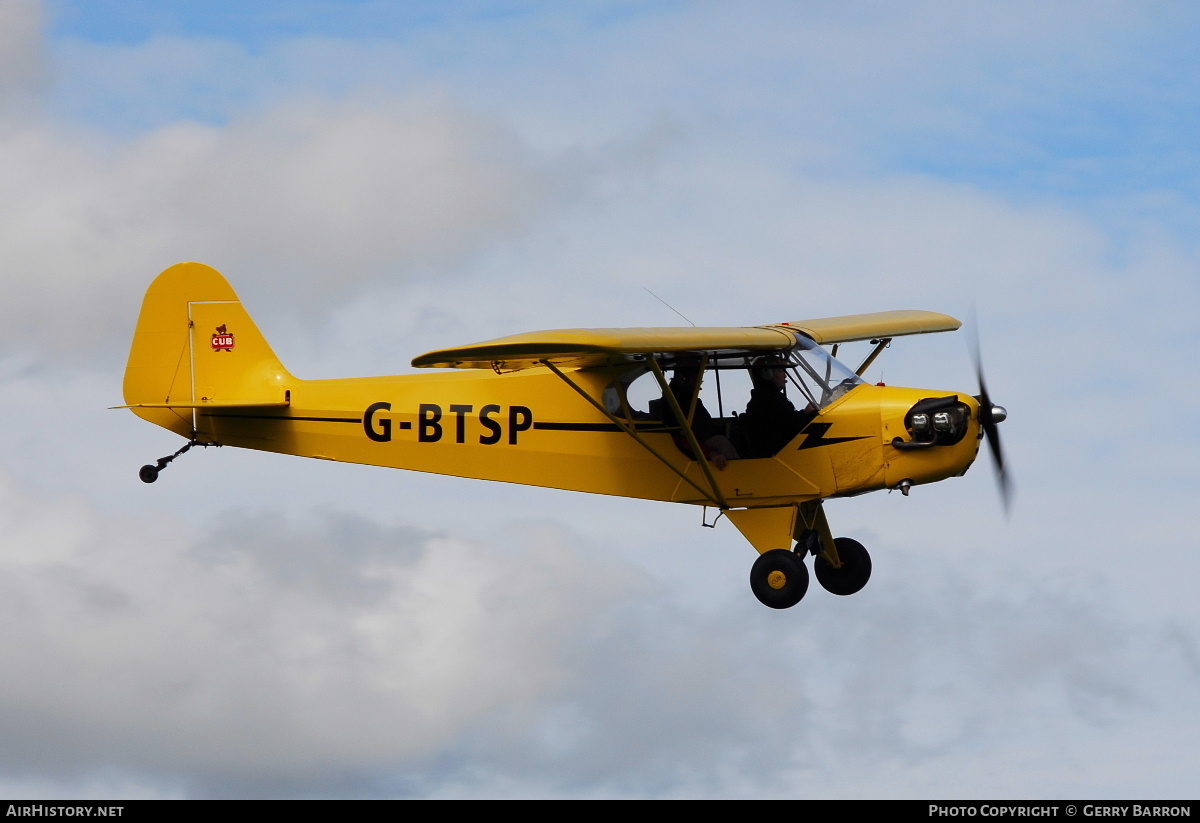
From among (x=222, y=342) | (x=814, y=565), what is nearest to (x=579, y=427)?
(x=814, y=565)

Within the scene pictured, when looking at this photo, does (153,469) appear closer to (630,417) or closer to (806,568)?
(630,417)

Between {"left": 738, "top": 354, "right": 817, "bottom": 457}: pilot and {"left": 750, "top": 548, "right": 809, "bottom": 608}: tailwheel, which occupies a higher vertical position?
{"left": 738, "top": 354, "right": 817, "bottom": 457}: pilot

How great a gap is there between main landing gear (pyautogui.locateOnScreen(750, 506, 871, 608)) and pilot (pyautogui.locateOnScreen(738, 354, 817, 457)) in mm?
906

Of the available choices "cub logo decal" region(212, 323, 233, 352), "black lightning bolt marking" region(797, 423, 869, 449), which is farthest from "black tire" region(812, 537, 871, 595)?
"cub logo decal" region(212, 323, 233, 352)

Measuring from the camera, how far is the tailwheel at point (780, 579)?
53.3 ft

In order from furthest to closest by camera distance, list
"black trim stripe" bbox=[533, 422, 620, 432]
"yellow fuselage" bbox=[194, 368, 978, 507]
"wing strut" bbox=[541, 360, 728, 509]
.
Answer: "black trim stripe" bbox=[533, 422, 620, 432]
"wing strut" bbox=[541, 360, 728, 509]
"yellow fuselage" bbox=[194, 368, 978, 507]

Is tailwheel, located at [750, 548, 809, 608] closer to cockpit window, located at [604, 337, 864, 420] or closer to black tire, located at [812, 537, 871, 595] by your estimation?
black tire, located at [812, 537, 871, 595]

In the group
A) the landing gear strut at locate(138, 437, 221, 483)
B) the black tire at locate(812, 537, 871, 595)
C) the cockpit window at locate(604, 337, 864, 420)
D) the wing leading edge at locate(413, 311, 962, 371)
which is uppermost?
the wing leading edge at locate(413, 311, 962, 371)

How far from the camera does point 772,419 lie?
53.7ft

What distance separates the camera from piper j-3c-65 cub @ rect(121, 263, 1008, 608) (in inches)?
634

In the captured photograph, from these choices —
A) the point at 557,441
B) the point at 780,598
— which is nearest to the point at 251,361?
the point at 557,441

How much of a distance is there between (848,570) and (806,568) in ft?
3.09
